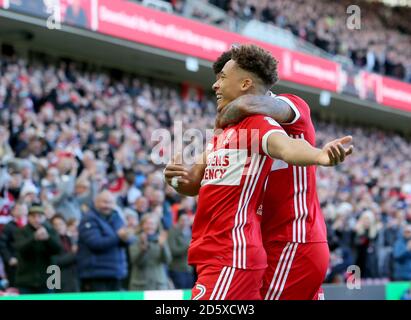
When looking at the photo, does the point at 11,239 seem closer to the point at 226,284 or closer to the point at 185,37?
the point at 226,284

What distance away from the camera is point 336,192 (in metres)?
16.6

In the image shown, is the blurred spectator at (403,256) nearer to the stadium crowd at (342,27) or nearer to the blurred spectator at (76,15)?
the blurred spectator at (76,15)

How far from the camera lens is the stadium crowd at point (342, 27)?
22.2m

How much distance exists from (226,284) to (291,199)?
0.69 metres

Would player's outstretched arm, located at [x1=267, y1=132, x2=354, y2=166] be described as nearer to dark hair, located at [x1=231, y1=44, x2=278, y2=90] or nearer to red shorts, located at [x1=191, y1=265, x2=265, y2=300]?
dark hair, located at [x1=231, y1=44, x2=278, y2=90]

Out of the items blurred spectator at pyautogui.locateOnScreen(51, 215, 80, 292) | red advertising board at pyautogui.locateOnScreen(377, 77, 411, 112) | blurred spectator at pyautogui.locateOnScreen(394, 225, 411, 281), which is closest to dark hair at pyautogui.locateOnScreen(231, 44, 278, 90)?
blurred spectator at pyautogui.locateOnScreen(51, 215, 80, 292)

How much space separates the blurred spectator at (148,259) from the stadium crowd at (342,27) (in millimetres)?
11864

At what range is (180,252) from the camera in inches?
373

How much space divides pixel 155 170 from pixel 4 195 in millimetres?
3437

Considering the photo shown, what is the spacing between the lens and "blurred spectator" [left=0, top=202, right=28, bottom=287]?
8.15 metres

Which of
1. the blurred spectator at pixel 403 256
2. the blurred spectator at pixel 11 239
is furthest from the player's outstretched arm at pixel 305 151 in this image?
the blurred spectator at pixel 403 256

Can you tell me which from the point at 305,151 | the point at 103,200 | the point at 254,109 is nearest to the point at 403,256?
the point at 103,200
